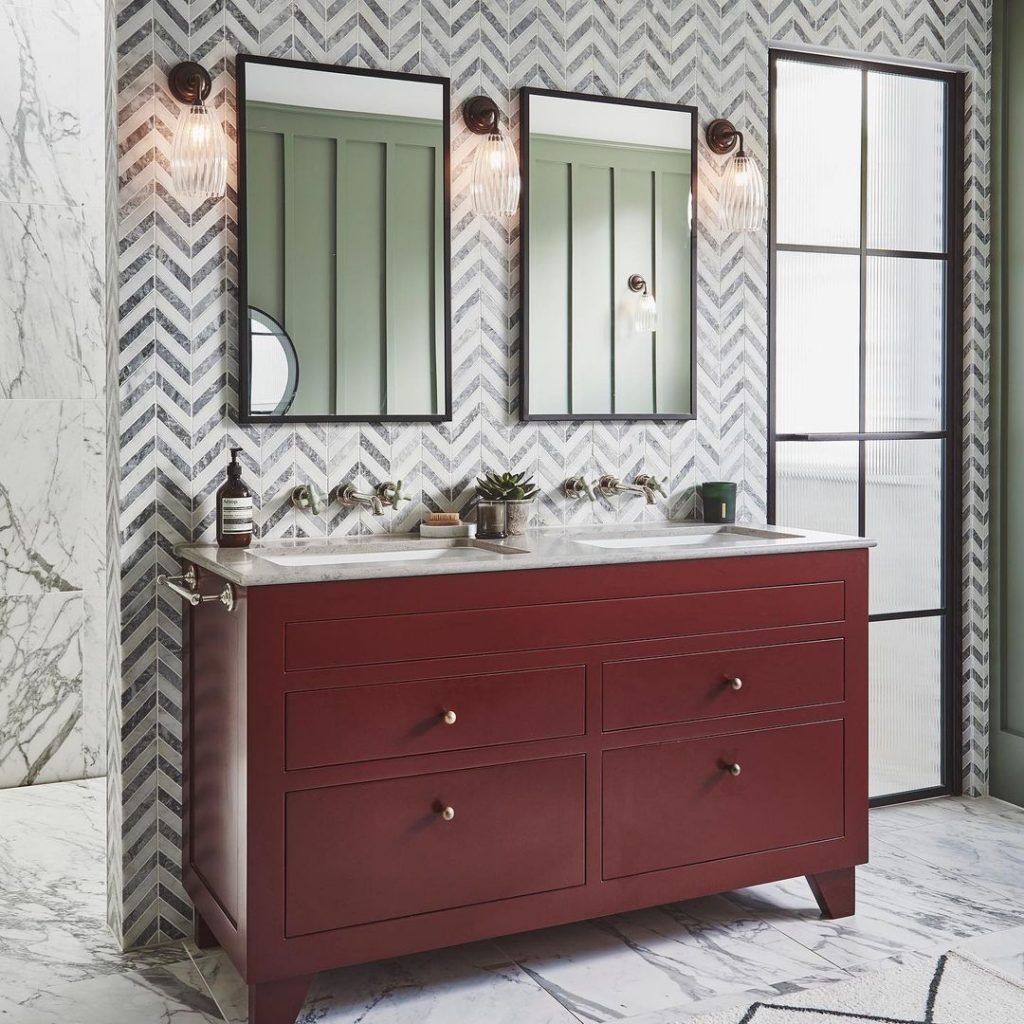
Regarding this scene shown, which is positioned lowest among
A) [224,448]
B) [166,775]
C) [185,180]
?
[166,775]

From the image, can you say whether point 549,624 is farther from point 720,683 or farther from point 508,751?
point 720,683

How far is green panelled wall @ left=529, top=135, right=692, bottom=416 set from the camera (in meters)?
2.94

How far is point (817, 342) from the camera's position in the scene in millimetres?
3369

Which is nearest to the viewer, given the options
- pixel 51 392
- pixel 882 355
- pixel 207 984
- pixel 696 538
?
pixel 207 984

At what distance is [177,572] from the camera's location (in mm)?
2627

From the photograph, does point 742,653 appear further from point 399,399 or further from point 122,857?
point 122,857

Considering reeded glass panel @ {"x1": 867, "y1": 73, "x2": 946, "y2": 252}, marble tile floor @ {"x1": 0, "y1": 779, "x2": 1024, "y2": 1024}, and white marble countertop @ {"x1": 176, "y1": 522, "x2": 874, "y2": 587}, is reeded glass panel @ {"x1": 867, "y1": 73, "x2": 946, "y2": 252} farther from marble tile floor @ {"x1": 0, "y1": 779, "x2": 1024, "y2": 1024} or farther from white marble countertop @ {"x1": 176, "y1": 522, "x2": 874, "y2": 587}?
marble tile floor @ {"x1": 0, "y1": 779, "x2": 1024, "y2": 1024}

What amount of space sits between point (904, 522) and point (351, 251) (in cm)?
189

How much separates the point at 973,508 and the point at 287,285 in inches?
86.3

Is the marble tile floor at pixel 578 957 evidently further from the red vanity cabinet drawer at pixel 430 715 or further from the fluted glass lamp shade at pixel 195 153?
the fluted glass lamp shade at pixel 195 153

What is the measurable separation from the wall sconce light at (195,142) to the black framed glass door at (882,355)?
1.57 meters

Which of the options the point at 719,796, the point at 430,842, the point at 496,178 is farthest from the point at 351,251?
the point at 719,796

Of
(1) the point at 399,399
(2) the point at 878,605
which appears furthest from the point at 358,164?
(2) the point at 878,605

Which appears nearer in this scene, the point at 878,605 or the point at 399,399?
the point at 399,399
